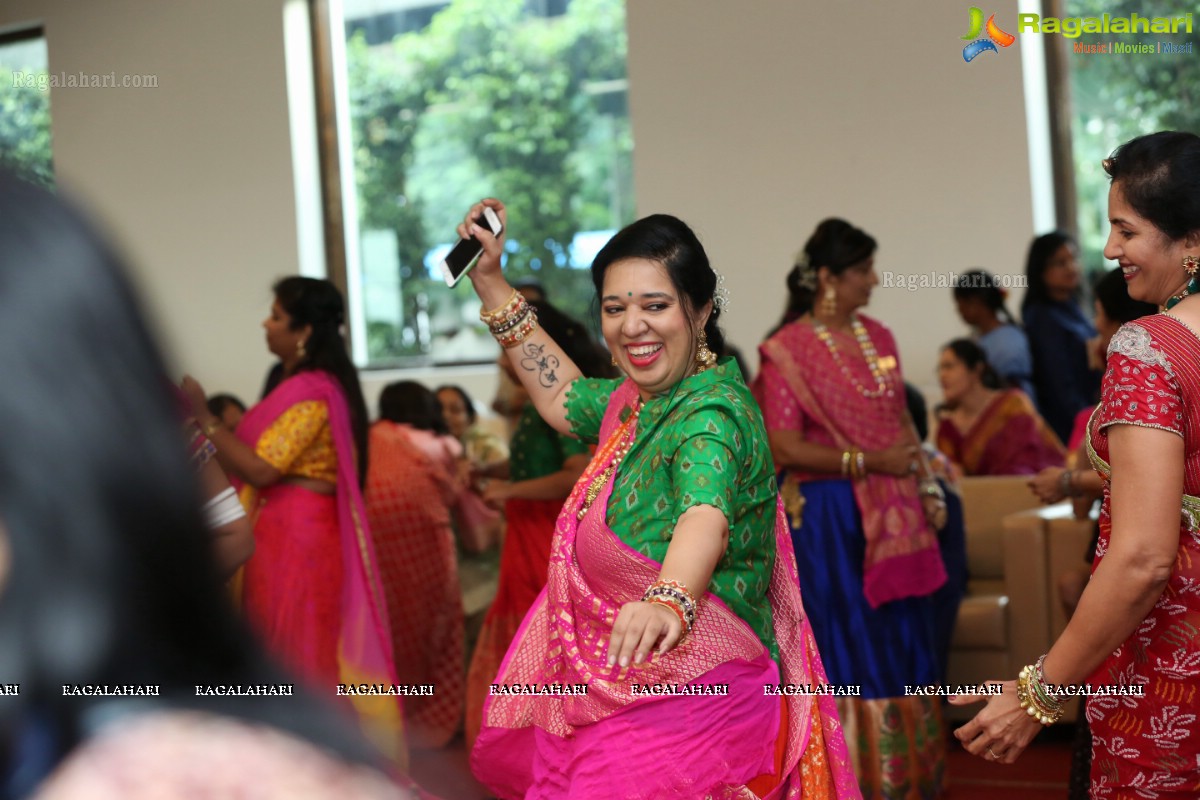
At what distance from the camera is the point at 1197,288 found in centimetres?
177

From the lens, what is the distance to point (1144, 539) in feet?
5.32

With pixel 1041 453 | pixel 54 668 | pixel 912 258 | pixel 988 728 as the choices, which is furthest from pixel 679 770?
pixel 912 258

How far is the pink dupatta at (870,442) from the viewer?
11.1 ft

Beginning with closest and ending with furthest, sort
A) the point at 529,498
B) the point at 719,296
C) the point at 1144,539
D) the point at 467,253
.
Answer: the point at 1144,539 < the point at 719,296 < the point at 467,253 < the point at 529,498

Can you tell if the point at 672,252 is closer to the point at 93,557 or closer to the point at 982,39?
the point at 93,557

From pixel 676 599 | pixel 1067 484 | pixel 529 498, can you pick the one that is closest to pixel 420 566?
pixel 529 498

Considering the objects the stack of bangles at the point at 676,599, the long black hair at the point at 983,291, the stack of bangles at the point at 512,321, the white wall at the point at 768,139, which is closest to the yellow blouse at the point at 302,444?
the stack of bangles at the point at 512,321

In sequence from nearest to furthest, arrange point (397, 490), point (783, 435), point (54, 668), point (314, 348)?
point (54, 668) < point (783, 435) < point (314, 348) < point (397, 490)

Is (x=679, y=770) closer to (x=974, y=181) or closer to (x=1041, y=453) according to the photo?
(x=1041, y=453)

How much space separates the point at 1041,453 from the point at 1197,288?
3289mm

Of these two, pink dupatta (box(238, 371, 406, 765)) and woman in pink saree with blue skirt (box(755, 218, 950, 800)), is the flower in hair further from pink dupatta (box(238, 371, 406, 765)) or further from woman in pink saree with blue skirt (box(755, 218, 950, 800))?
pink dupatta (box(238, 371, 406, 765))

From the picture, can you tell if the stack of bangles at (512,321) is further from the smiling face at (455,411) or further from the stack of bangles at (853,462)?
the smiling face at (455,411)

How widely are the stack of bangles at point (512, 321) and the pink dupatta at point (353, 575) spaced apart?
128 centimetres

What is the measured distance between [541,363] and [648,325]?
38 cm
